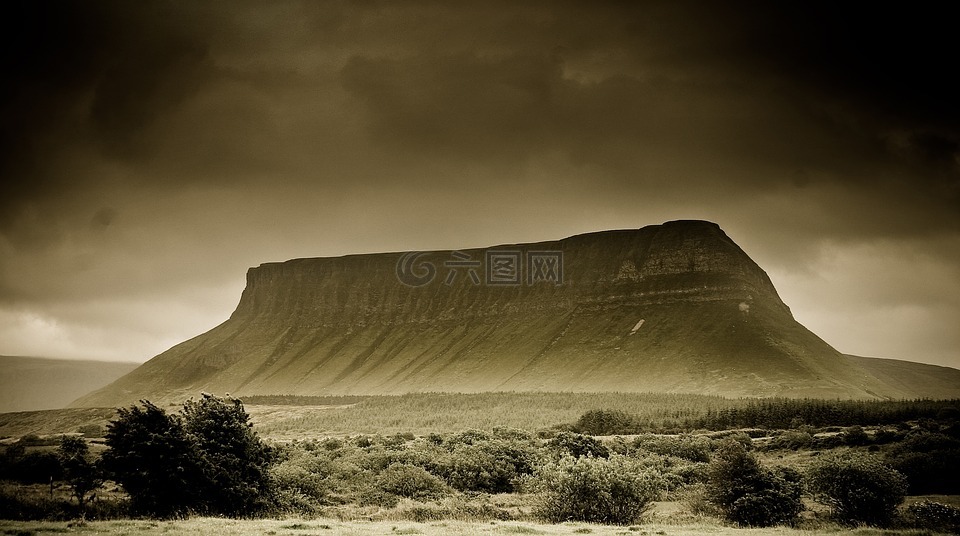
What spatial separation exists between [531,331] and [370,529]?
428 feet

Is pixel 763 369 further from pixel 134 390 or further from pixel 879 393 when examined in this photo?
pixel 134 390

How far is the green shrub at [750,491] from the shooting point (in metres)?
23.0

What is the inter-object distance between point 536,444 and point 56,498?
92.2ft

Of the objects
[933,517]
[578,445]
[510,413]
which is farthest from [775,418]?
[933,517]

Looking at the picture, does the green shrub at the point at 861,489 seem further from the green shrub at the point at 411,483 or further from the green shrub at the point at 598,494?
the green shrub at the point at 411,483

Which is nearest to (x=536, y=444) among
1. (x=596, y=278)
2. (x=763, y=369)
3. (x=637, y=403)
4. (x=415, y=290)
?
(x=637, y=403)

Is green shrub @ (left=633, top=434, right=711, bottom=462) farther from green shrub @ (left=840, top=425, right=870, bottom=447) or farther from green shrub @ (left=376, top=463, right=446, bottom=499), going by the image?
green shrub @ (left=376, top=463, right=446, bottom=499)

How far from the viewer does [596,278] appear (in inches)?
6206

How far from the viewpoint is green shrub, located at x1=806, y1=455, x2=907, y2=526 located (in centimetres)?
2214

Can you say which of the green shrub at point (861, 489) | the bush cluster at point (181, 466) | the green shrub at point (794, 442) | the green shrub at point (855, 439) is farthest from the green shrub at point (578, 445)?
the green shrub at point (855, 439)

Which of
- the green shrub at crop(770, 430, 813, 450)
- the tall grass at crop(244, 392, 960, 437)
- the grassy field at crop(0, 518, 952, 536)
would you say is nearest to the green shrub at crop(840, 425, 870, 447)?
Result: the green shrub at crop(770, 430, 813, 450)

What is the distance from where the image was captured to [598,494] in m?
23.9

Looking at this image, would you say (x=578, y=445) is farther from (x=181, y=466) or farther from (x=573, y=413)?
(x=573, y=413)

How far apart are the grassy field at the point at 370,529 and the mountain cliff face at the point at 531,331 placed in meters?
84.1
